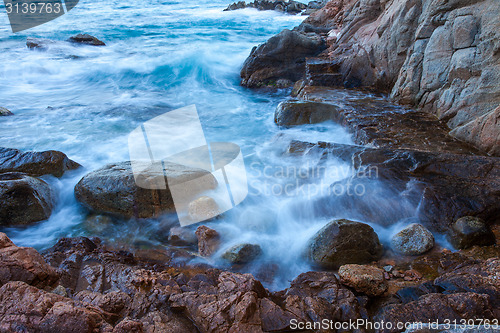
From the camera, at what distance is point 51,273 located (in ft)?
10.2

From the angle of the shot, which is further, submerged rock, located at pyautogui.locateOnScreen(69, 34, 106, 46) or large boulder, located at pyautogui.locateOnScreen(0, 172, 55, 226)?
submerged rock, located at pyautogui.locateOnScreen(69, 34, 106, 46)

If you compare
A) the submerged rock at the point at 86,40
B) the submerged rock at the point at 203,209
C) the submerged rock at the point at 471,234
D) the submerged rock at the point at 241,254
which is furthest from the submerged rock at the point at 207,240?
the submerged rock at the point at 86,40

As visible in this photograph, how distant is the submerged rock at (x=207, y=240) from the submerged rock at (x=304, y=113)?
4381 millimetres

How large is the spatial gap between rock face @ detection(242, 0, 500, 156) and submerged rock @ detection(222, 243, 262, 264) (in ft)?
14.7

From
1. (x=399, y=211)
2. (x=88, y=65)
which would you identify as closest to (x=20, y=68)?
(x=88, y=65)

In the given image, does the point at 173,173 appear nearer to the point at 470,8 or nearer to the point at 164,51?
the point at 470,8

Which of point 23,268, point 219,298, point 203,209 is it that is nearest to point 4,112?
point 203,209

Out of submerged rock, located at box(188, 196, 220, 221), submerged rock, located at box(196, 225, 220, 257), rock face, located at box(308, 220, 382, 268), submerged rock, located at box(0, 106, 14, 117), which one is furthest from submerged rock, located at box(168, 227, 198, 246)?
submerged rock, located at box(0, 106, 14, 117)

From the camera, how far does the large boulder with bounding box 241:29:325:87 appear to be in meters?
11.6

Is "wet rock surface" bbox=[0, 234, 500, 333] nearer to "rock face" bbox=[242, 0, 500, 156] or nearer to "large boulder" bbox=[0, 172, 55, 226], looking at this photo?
"large boulder" bbox=[0, 172, 55, 226]

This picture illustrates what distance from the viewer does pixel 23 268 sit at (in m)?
2.89

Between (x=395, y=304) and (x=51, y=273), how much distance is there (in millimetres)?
3356

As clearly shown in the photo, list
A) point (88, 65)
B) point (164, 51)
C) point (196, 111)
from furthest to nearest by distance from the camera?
point (164, 51), point (88, 65), point (196, 111)

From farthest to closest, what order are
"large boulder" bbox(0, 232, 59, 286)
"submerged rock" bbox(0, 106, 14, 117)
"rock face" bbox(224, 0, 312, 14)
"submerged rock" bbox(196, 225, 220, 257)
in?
"rock face" bbox(224, 0, 312, 14) → "submerged rock" bbox(0, 106, 14, 117) → "submerged rock" bbox(196, 225, 220, 257) → "large boulder" bbox(0, 232, 59, 286)
